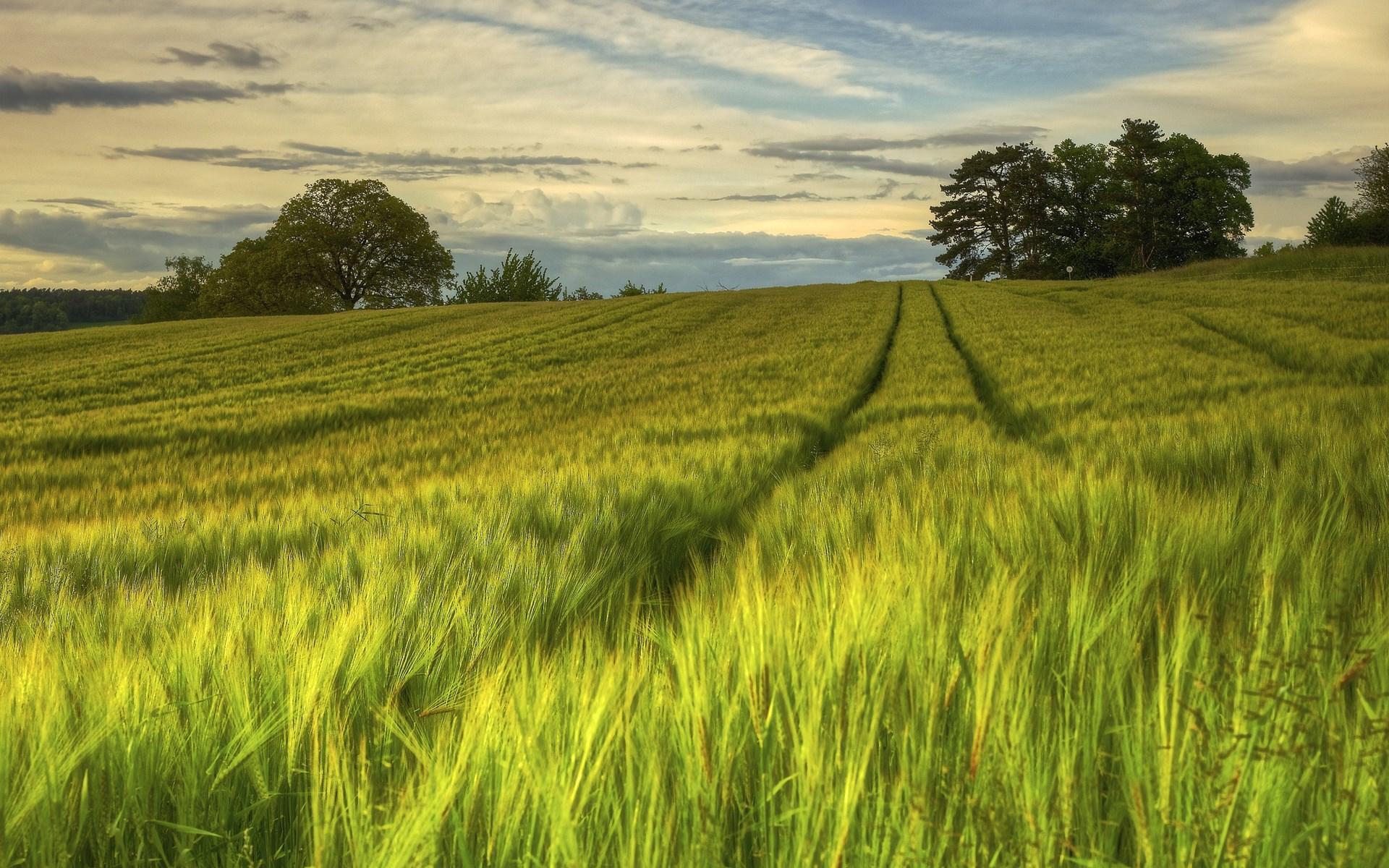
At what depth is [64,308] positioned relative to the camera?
107875mm

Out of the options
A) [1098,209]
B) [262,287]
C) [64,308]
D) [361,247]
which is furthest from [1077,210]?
[64,308]

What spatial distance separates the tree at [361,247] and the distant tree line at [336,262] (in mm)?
56

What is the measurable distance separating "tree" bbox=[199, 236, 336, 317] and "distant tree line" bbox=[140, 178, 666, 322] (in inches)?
2.3

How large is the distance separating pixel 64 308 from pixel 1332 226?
454ft

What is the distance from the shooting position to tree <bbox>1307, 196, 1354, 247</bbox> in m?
48.9

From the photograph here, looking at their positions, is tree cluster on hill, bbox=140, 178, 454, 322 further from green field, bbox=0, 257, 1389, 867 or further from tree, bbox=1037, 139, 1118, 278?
green field, bbox=0, 257, 1389, 867

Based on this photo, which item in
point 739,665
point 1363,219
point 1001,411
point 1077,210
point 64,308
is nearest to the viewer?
point 739,665

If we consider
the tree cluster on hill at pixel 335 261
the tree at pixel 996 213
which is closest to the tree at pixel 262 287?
the tree cluster on hill at pixel 335 261

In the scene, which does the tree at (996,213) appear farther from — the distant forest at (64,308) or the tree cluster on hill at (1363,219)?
the distant forest at (64,308)

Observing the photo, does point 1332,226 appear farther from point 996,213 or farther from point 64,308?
point 64,308

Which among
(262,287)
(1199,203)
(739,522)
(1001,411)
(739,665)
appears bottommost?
(739,522)

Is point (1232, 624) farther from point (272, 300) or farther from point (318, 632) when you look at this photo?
point (272, 300)

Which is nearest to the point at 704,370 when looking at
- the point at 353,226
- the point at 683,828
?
the point at 683,828

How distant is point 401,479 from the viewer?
17.9 ft
